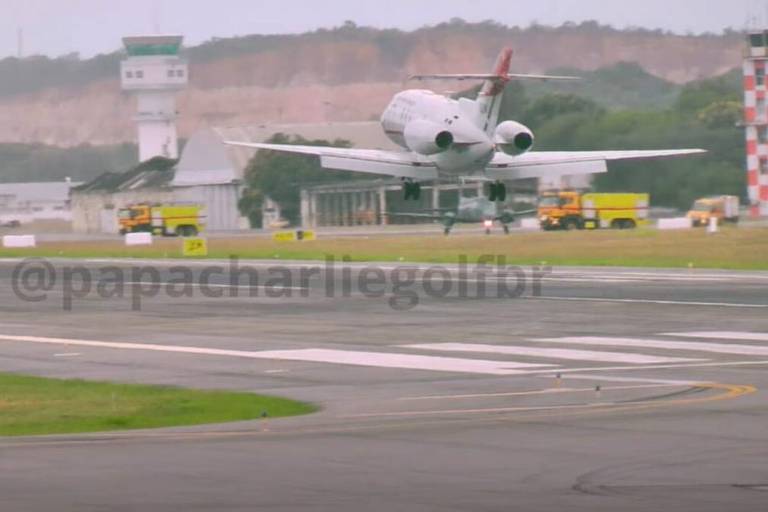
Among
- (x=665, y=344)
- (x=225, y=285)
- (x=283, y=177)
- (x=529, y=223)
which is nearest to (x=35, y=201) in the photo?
(x=283, y=177)

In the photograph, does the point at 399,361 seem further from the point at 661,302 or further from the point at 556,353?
the point at 661,302

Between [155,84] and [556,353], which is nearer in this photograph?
[556,353]

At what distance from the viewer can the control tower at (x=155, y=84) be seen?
151500 millimetres

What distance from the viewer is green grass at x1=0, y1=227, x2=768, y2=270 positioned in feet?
205

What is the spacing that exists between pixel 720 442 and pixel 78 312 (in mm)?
27247

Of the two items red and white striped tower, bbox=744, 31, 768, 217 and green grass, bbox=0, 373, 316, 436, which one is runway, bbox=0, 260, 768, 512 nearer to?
green grass, bbox=0, 373, 316, 436

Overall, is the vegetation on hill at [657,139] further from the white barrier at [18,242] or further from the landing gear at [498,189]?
the white barrier at [18,242]

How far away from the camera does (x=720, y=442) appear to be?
16625 mm

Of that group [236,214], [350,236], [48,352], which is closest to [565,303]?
[48,352]

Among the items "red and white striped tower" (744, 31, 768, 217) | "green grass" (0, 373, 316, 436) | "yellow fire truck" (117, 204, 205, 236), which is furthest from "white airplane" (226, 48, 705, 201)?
"green grass" (0, 373, 316, 436)

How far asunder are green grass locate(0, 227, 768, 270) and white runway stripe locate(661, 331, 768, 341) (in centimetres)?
2508

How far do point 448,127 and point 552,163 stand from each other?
7.58 metres

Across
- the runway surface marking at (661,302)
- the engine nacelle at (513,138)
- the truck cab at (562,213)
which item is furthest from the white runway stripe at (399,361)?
the truck cab at (562,213)

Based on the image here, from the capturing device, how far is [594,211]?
92062mm
